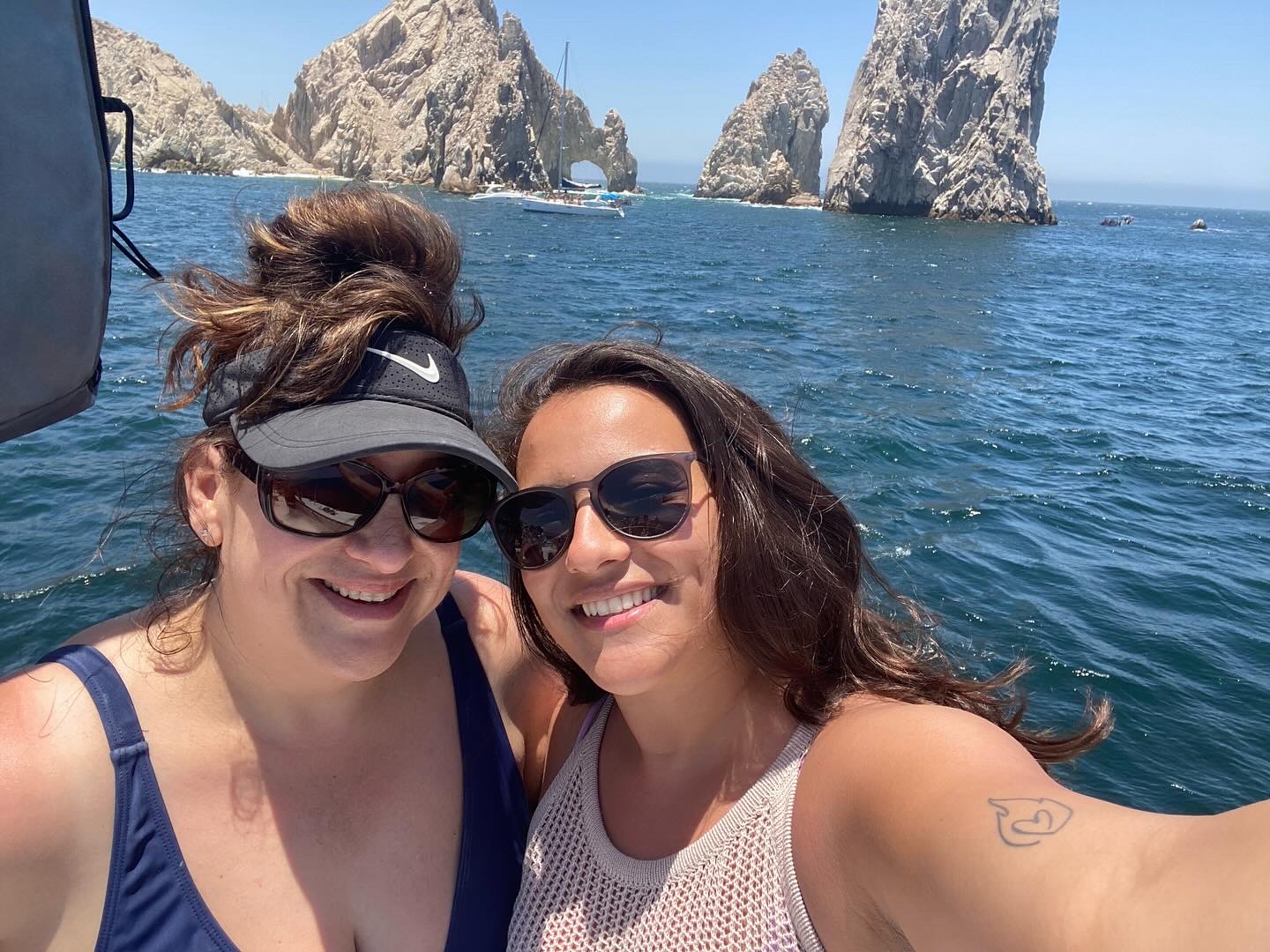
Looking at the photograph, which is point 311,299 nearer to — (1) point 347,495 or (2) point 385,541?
(1) point 347,495

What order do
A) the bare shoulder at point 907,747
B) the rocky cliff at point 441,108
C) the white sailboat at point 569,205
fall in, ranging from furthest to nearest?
the rocky cliff at point 441,108
the white sailboat at point 569,205
the bare shoulder at point 907,747

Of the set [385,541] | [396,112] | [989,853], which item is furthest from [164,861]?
[396,112]

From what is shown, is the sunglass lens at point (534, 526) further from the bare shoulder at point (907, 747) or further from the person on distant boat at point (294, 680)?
the bare shoulder at point (907, 747)

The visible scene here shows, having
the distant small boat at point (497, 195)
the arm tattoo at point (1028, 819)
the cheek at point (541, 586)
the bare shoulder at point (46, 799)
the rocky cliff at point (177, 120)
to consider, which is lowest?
the bare shoulder at point (46, 799)

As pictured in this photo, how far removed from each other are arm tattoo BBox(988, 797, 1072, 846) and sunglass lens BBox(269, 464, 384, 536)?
1164mm

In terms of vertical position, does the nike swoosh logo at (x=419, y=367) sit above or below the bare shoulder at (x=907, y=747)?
above

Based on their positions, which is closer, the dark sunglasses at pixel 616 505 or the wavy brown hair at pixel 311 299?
the wavy brown hair at pixel 311 299

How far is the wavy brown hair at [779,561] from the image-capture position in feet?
5.56

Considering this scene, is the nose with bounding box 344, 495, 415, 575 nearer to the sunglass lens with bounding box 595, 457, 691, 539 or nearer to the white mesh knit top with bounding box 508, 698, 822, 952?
the sunglass lens with bounding box 595, 457, 691, 539

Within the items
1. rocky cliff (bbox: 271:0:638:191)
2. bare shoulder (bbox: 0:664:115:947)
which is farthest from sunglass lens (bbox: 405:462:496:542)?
rocky cliff (bbox: 271:0:638:191)

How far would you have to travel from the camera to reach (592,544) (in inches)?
63.9

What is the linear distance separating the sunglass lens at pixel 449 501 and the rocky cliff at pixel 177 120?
87.8 metres

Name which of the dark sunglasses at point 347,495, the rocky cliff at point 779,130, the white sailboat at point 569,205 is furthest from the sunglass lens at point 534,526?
the rocky cliff at point 779,130

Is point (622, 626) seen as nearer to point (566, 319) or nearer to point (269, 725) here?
point (269, 725)
